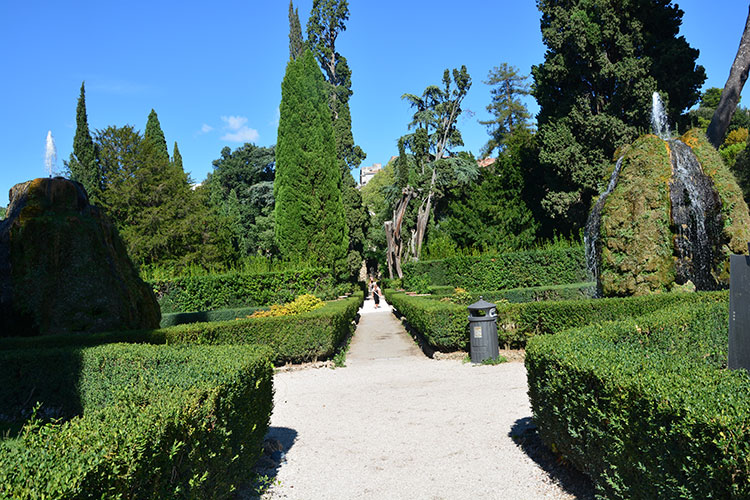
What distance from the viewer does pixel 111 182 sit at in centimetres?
2139

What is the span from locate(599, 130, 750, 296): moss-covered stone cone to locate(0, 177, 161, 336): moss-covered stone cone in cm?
913

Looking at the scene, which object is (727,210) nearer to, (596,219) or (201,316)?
(596,219)

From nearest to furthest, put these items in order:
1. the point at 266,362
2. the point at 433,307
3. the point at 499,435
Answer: the point at 266,362 → the point at 499,435 → the point at 433,307

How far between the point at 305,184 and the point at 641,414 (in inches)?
720

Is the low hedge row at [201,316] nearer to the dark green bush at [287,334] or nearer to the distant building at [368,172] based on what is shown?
the dark green bush at [287,334]

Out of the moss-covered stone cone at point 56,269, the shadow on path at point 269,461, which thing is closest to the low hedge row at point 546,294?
the shadow on path at point 269,461

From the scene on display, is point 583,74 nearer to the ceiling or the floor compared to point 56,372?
nearer to the ceiling

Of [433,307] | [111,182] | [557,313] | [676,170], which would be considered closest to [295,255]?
[111,182]

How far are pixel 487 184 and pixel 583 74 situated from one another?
29.7 ft

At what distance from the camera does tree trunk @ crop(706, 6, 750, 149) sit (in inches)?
575

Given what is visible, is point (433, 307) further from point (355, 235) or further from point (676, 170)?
point (355, 235)

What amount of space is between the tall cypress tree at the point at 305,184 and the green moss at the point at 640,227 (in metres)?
12.6

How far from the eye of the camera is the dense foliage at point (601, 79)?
22.8 meters

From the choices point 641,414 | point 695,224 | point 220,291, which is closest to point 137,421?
point 641,414
